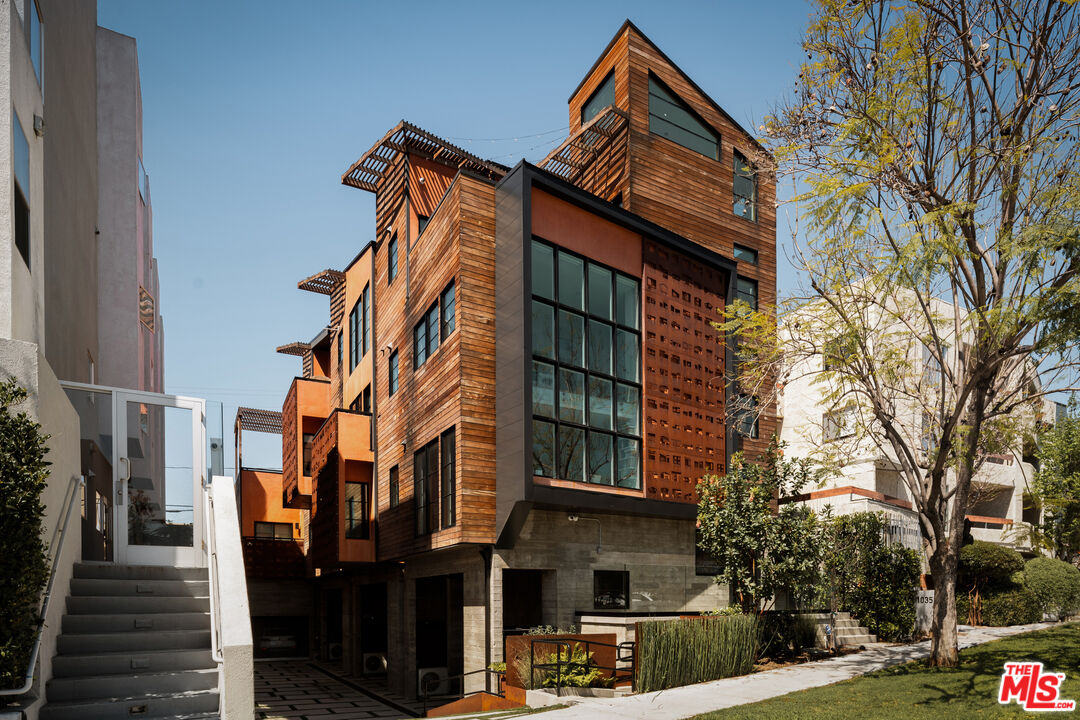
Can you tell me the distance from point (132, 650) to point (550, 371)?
9.49 metres

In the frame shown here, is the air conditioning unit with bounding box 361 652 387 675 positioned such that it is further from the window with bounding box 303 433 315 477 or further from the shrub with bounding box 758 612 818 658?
the shrub with bounding box 758 612 818 658

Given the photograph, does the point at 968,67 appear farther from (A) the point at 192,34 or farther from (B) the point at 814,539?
(A) the point at 192,34

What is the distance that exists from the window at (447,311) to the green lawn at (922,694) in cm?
904

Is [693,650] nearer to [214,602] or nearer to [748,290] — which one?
[214,602]

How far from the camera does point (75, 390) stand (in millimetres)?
10070

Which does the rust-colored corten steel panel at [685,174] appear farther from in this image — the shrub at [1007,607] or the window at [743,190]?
the shrub at [1007,607]

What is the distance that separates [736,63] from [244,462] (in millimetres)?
26565

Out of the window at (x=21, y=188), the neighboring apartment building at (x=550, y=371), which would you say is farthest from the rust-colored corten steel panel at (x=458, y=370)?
the window at (x=21, y=188)

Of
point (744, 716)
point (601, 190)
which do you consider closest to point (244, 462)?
point (601, 190)

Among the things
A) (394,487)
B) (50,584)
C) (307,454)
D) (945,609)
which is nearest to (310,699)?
(394,487)

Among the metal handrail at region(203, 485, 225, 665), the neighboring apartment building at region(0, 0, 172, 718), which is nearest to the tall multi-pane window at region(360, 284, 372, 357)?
the neighboring apartment building at region(0, 0, 172, 718)

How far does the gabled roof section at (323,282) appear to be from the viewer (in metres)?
29.7

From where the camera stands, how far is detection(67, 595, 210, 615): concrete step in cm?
837

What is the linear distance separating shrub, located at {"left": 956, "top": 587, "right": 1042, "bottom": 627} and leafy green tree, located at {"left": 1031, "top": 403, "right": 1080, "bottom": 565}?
7459 mm
